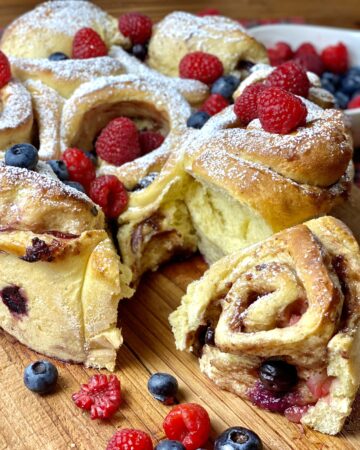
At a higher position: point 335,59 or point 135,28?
point 135,28

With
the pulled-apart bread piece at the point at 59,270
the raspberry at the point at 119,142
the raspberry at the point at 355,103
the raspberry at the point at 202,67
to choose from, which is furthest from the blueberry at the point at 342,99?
the pulled-apart bread piece at the point at 59,270

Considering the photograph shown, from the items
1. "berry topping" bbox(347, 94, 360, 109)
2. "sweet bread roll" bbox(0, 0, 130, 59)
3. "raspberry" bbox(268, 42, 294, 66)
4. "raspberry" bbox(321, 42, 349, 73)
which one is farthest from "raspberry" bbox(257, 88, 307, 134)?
"raspberry" bbox(321, 42, 349, 73)

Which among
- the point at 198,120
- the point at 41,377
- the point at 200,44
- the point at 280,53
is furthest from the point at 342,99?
the point at 41,377

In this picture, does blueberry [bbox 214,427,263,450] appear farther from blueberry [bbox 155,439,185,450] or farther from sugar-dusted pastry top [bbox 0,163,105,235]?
sugar-dusted pastry top [bbox 0,163,105,235]

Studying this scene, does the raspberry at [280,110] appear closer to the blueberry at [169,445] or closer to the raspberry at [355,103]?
the blueberry at [169,445]

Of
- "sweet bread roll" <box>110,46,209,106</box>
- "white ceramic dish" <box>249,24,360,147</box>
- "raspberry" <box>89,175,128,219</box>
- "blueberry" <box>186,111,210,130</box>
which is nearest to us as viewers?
"raspberry" <box>89,175,128,219</box>

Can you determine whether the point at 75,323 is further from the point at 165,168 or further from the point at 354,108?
the point at 354,108

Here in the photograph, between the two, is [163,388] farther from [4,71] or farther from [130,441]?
[4,71]
